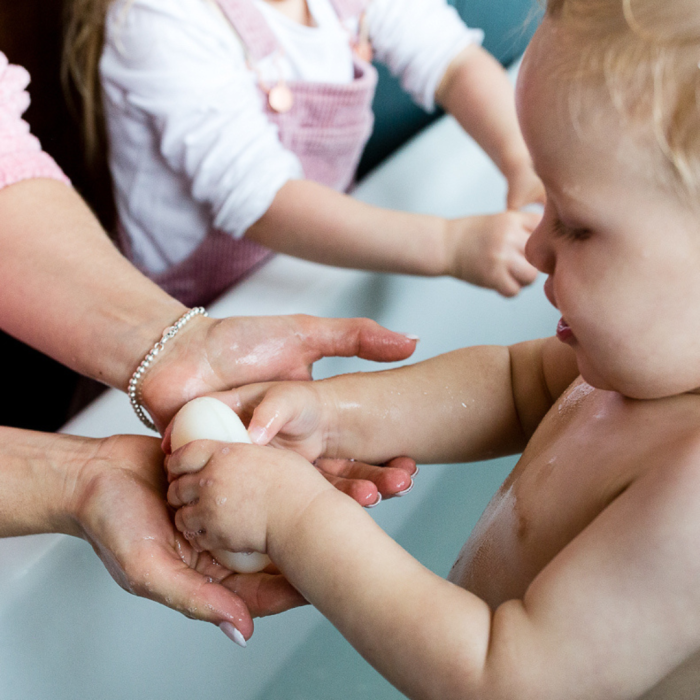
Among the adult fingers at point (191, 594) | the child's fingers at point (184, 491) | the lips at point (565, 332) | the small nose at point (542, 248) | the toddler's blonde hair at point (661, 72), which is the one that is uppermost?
the toddler's blonde hair at point (661, 72)

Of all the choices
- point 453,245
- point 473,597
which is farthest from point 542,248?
point 453,245

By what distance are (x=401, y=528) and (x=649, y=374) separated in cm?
64

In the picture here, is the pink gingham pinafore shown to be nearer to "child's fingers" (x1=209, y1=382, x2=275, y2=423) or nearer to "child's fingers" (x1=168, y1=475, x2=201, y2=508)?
"child's fingers" (x1=209, y1=382, x2=275, y2=423)

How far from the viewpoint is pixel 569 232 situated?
51 cm

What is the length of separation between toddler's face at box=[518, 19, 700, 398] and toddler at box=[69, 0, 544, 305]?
43 cm

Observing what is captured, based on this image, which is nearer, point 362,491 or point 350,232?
point 362,491

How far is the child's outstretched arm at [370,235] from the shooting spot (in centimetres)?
98

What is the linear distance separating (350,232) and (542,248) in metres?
0.48

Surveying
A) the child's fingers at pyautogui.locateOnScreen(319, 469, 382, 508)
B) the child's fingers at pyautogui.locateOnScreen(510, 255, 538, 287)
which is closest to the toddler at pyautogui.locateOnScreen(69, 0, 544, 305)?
the child's fingers at pyautogui.locateOnScreen(510, 255, 538, 287)

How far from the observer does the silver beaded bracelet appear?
75cm

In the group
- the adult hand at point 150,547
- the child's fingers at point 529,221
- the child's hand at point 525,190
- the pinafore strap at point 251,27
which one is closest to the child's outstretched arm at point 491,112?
the child's hand at point 525,190

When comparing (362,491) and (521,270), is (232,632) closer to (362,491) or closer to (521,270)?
(362,491)

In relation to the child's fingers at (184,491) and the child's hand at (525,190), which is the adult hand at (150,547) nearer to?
the child's fingers at (184,491)

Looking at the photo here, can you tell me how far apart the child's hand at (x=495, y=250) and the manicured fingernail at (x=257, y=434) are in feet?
1.38
